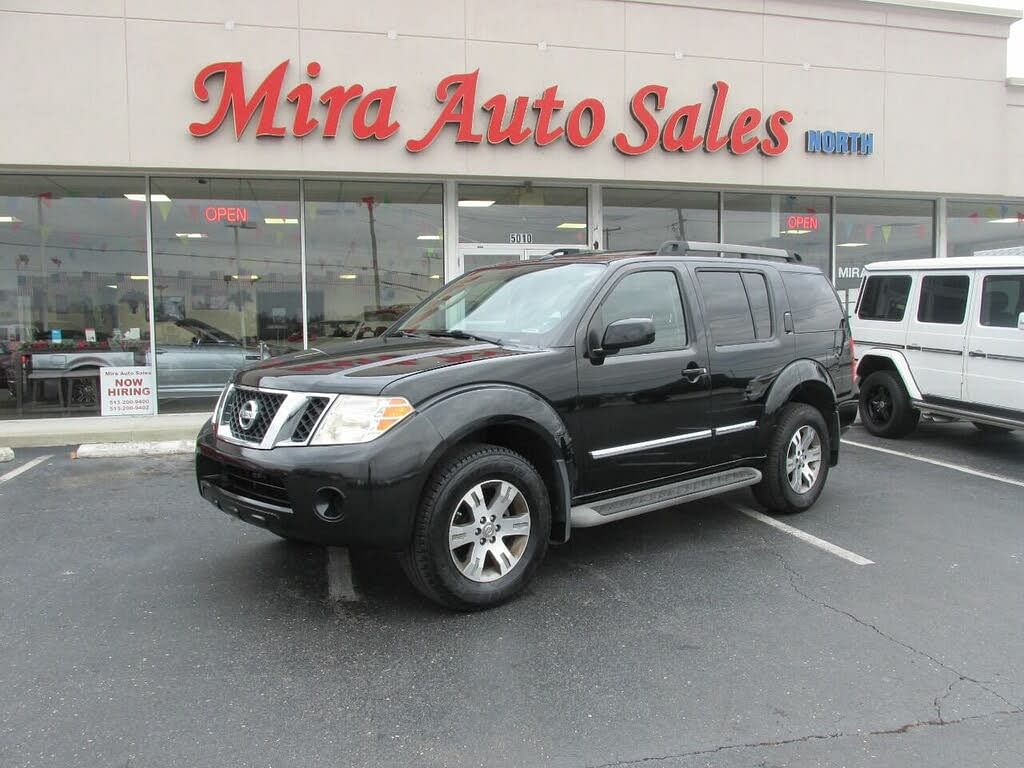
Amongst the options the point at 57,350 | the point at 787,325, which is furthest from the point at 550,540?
the point at 57,350

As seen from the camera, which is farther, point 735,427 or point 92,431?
point 92,431

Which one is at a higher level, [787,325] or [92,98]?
[92,98]

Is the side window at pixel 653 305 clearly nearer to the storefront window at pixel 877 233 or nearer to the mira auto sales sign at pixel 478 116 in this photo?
the mira auto sales sign at pixel 478 116

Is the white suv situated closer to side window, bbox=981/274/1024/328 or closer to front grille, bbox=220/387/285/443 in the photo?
side window, bbox=981/274/1024/328

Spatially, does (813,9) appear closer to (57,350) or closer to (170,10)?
(170,10)

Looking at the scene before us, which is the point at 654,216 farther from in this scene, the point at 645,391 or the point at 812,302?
the point at 645,391

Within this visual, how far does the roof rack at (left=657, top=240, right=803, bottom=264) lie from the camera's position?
5.27m

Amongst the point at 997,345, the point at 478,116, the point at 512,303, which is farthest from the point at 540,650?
the point at 478,116

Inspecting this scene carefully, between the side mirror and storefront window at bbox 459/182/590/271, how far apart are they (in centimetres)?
760

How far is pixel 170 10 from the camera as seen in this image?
9727mm

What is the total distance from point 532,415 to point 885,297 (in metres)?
6.70

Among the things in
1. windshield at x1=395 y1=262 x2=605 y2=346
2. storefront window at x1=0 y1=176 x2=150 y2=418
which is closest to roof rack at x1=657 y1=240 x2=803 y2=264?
windshield at x1=395 y1=262 x2=605 y2=346

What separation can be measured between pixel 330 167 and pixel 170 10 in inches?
107

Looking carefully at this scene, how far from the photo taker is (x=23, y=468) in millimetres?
7750
